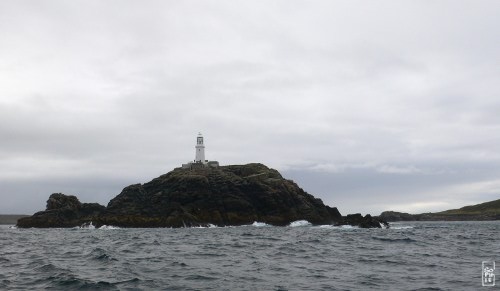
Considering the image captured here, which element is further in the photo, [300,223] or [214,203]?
[214,203]

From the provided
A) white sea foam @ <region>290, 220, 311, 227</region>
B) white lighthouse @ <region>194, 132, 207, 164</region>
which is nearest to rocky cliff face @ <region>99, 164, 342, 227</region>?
white sea foam @ <region>290, 220, 311, 227</region>

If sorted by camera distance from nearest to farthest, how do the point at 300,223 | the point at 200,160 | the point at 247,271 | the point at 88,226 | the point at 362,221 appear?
the point at 247,271, the point at 362,221, the point at 88,226, the point at 300,223, the point at 200,160

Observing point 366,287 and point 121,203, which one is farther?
point 121,203

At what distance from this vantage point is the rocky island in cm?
12131

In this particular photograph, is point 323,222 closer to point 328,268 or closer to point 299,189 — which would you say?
point 299,189

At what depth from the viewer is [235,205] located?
128 metres

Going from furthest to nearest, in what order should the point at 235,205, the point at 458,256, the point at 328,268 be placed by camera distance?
the point at 235,205
the point at 458,256
the point at 328,268

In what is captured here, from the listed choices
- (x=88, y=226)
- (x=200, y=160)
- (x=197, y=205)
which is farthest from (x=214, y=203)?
(x=200, y=160)

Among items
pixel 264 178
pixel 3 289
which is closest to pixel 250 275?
pixel 3 289

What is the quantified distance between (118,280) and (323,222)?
11001 cm

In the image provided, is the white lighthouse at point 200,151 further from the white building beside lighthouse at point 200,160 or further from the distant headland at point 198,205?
the distant headland at point 198,205

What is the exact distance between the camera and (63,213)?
130m

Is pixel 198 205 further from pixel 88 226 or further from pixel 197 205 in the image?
pixel 88 226

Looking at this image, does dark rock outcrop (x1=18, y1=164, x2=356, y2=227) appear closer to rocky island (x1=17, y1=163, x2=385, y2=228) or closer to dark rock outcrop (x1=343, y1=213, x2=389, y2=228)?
rocky island (x1=17, y1=163, x2=385, y2=228)
